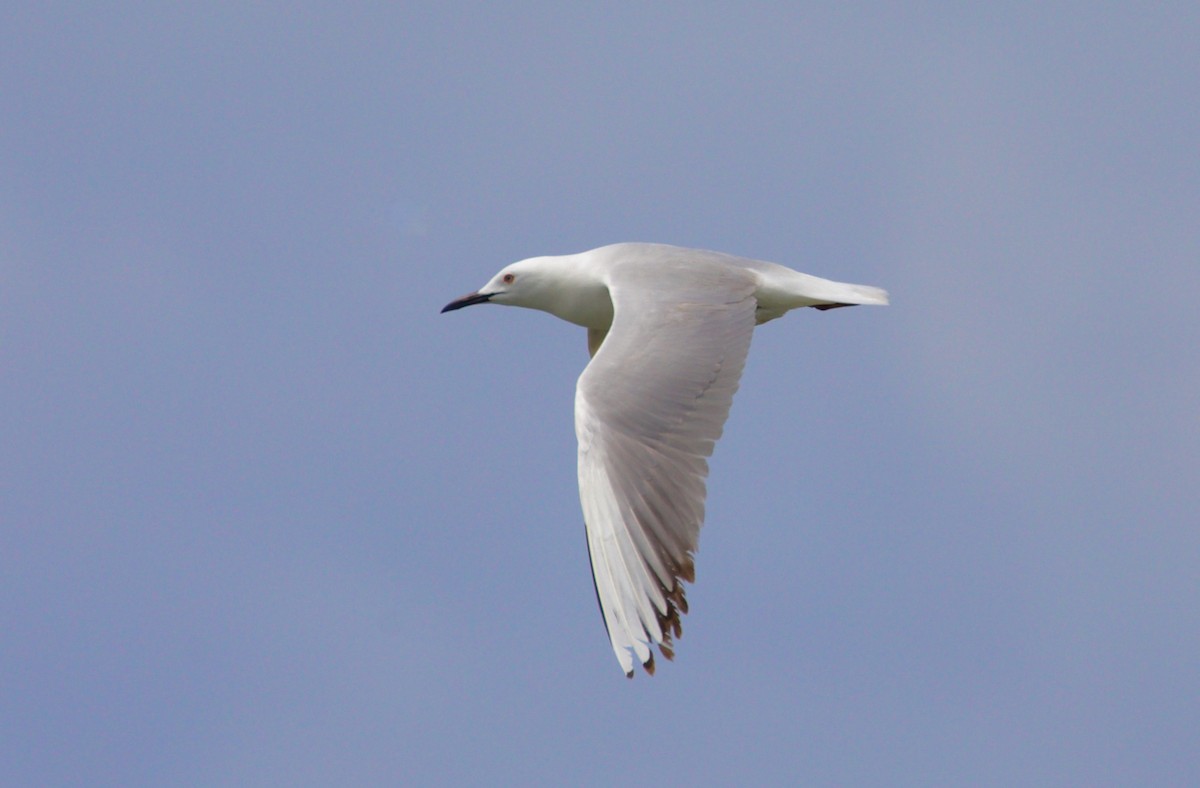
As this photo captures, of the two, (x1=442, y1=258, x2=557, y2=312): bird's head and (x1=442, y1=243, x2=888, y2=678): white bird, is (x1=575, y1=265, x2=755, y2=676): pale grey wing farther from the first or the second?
(x1=442, y1=258, x2=557, y2=312): bird's head

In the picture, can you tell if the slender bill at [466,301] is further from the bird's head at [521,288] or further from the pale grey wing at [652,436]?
the pale grey wing at [652,436]

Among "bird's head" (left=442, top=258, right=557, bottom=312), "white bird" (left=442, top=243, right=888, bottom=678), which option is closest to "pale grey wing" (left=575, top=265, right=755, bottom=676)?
"white bird" (left=442, top=243, right=888, bottom=678)

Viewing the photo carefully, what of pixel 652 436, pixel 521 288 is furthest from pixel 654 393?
pixel 521 288

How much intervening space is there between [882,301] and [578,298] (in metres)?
1.94

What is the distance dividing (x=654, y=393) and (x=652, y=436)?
302 millimetres

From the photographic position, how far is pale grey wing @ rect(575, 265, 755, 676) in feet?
31.5

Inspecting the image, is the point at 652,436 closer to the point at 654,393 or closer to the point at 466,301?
the point at 654,393

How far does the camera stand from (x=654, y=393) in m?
10.4

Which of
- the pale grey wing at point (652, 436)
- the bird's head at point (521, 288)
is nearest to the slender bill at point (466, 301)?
the bird's head at point (521, 288)

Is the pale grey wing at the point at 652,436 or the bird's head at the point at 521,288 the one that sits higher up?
the bird's head at the point at 521,288

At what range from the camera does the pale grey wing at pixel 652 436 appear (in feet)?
31.5

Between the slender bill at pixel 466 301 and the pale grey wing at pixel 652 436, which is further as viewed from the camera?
the slender bill at pixel 466 301

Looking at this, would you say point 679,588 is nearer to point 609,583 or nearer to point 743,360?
point 609,583

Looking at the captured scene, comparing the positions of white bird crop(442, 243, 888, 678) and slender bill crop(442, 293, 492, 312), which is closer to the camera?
white bird crop(442, 243, 888, 678)
